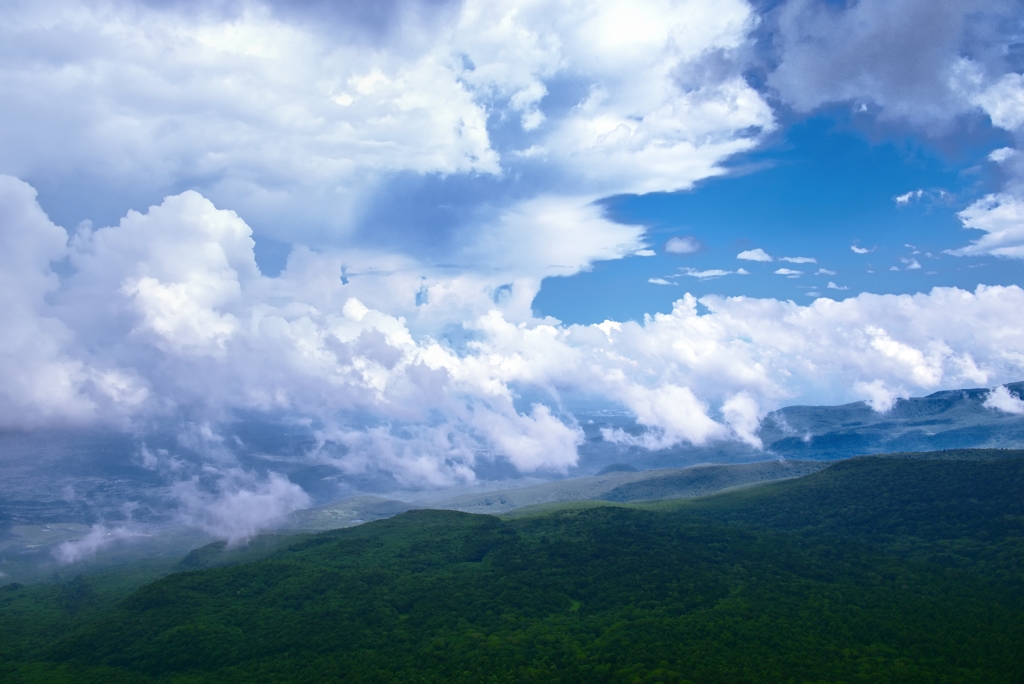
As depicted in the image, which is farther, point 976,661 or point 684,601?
point 684,601

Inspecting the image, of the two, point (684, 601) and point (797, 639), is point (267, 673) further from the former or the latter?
point (797, 639)

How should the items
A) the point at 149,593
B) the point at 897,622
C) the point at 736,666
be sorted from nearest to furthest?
the point at 736,666 < the point at 897,622 < the point at 149,593

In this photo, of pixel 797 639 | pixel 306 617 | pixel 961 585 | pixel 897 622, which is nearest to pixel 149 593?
pixel 306 617

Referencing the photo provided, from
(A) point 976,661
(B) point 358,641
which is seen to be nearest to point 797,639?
(A) point 976,661

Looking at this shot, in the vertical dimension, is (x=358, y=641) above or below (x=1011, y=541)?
above

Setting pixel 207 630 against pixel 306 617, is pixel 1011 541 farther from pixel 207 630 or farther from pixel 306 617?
pixel 207 630

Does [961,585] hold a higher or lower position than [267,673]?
lower

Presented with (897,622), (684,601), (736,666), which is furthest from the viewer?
(684,601)


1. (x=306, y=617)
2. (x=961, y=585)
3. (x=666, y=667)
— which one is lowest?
(x=961, y=585)

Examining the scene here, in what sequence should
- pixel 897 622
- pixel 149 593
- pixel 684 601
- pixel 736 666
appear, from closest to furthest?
pixel 736 666 < pixel 897 622 < pixel 684 601 < pixel 149 593
